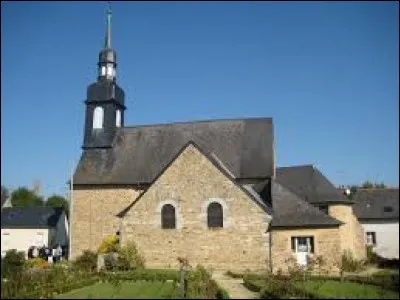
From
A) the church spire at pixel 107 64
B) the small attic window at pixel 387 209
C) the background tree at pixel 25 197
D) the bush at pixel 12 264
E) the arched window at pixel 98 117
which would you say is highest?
the church spire at pixel 107 64

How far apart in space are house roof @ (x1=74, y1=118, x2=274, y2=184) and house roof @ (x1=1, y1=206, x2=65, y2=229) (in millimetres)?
15286

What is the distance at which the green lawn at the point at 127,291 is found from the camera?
15423mm

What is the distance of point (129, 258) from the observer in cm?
2481

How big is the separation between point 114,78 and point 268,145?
12.2 m

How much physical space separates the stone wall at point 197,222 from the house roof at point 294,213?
0.70 meters

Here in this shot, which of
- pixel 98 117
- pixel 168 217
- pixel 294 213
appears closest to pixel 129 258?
pixel 168 217

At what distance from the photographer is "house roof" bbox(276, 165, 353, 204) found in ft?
91.1

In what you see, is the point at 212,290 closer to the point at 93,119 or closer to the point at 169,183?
the point at 169,183

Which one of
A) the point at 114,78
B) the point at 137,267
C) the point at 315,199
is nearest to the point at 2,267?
the point at 137,267

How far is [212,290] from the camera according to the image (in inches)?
614

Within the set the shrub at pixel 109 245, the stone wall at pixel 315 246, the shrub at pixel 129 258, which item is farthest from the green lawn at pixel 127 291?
the shrub at pixel 109 245

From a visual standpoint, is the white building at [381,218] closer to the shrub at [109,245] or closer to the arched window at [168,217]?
the arched window at [168,217]

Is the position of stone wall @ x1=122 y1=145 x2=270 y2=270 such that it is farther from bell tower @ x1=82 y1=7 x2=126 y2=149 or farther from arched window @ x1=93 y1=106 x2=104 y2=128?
arched window @ x1=93 y1=106 x2=104 y2=128

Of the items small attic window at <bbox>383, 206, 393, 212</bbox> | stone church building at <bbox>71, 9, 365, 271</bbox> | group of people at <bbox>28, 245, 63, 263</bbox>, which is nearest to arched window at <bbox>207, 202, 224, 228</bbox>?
stone church building at <bbox>71, 9, 365, 271</bbox>
